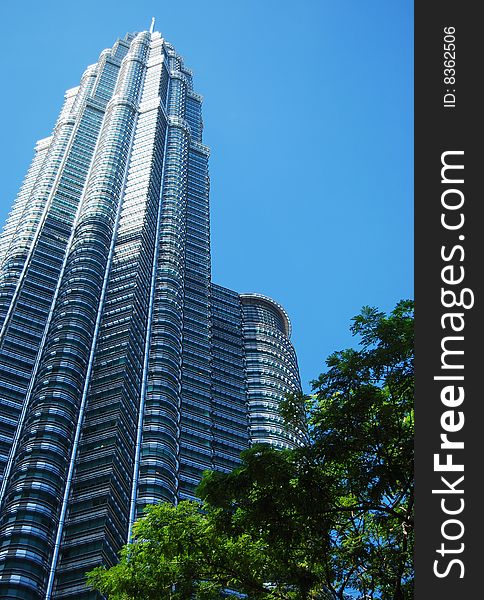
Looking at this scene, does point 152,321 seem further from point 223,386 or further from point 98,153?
point 98,153

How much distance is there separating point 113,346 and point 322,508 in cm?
7981

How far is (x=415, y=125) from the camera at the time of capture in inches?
479

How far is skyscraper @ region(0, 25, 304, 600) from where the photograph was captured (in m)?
73.2

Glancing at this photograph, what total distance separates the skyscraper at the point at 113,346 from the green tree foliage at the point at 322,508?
51.1 metres

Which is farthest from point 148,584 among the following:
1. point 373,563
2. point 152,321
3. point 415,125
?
point 152,321

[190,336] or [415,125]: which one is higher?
[190,336]

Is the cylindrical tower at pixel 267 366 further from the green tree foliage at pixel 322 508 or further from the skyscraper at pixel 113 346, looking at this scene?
the green tree foliage at pixel 322 508

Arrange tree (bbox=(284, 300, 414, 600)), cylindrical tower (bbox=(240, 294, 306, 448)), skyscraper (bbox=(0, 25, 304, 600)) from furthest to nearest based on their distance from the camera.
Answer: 1. cylindrical tower (bbox=(240, 294, 306, 448))
2. skyscraper (bbox=(0, 25, 304, 600))
3. tree (bbox=(284, 300, 414, 600))

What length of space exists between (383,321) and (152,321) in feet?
287

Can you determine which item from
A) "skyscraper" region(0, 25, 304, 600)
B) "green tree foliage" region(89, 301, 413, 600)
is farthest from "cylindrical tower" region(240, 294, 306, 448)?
"green tree foliage" region(89, 301, 413, 600)

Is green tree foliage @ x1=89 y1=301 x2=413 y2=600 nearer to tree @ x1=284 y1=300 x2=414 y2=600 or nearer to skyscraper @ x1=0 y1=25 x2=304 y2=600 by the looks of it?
tree @ x1=284 y1=300 x2=414 y2=600

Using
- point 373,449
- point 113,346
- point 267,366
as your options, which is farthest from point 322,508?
point 267,366

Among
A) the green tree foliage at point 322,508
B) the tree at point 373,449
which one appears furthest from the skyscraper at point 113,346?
the tree at point 373,449

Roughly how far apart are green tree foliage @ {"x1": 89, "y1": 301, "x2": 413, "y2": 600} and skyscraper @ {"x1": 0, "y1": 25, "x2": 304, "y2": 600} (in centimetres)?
5113
